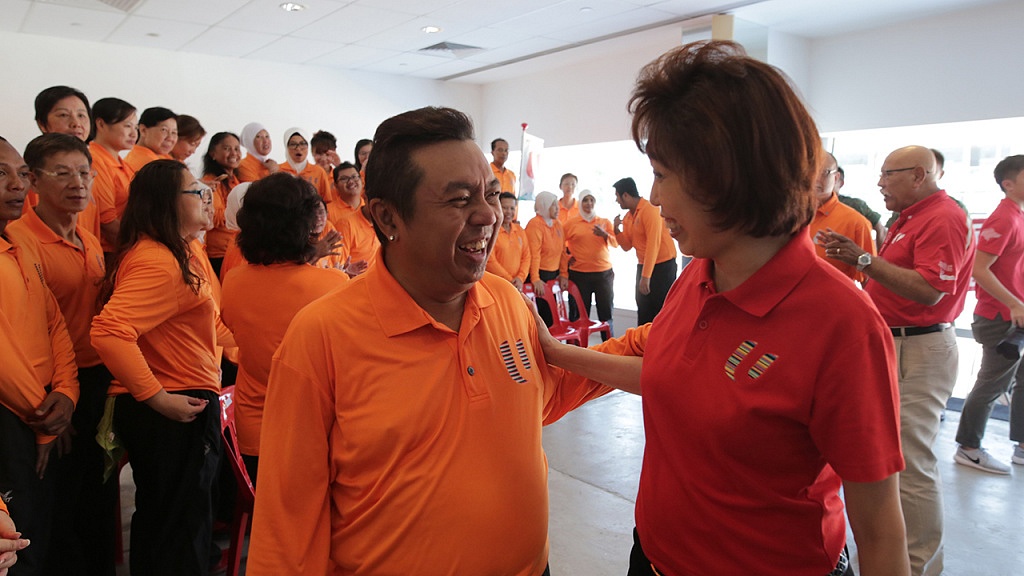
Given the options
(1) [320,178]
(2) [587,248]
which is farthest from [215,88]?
(2) [587,248]

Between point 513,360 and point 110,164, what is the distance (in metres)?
3.29

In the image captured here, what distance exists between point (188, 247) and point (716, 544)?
1992mm

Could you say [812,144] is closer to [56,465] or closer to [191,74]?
[56,465]

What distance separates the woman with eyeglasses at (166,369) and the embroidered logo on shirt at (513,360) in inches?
55.4

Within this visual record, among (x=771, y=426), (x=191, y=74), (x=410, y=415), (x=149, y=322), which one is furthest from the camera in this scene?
(x=191, y=74)

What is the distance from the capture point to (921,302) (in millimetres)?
2691

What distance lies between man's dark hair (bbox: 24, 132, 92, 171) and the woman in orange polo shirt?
0.79 meters

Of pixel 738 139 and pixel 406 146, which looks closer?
pixel 738 139

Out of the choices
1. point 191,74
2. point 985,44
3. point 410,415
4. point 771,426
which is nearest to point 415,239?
point 410,415

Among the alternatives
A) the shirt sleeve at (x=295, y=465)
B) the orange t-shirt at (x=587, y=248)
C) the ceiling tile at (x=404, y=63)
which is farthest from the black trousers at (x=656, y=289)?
the shirt sleeve at (x=295, y=465)

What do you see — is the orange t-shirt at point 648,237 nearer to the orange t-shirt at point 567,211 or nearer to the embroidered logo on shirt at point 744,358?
the orange t-shirt at point 567,211

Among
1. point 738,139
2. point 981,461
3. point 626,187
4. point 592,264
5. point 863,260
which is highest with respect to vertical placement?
point 738,139

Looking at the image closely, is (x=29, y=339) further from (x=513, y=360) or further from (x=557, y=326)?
(x=557, y=326)

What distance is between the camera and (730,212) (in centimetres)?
106
